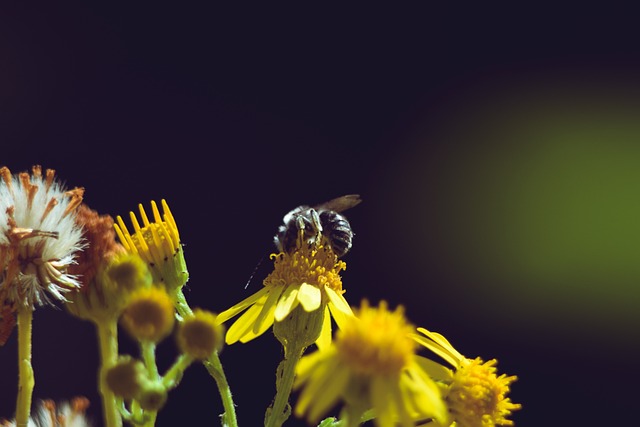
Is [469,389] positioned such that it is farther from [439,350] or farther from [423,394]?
[423,394]

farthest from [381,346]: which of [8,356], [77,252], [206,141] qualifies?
[206,141]

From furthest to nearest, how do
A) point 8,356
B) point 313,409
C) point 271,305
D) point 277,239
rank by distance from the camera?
point 8,356
point 277,239
point 271,305
point 313,409

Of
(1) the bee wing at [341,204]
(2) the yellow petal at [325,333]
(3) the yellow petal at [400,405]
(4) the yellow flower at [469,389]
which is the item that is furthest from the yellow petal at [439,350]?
(1) the bee wing at [341,204]

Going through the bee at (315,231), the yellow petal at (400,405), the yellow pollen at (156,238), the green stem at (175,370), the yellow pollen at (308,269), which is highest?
the bee at (315,231)

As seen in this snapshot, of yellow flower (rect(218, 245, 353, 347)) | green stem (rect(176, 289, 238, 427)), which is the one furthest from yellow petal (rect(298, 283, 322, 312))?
green stem (rect(176, 289, 238, 427))

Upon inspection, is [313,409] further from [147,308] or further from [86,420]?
[86,420]

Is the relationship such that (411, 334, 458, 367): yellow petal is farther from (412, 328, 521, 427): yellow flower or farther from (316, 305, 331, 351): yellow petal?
(316, 305, 331, 351): yellow petal

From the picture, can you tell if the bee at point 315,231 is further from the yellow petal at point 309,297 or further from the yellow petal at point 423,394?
the yellow petal at point 423,394
